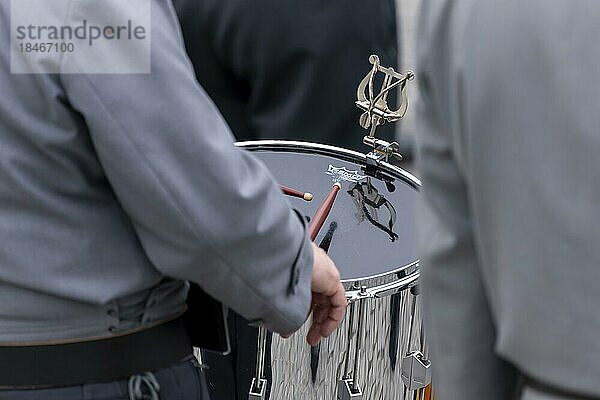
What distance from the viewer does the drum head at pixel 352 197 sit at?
1964 mm

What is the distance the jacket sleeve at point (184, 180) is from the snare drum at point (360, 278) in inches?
16.6

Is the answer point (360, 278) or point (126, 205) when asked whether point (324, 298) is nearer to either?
point (360, 278)

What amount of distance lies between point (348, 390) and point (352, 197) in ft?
1.05

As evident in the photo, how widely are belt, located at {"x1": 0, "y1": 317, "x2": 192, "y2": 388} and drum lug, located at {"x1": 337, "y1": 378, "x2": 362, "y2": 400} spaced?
463mm

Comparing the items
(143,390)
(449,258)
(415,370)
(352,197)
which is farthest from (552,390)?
(352,197)

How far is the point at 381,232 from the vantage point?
2004 mm

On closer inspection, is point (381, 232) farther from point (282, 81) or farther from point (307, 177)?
point (282, 81)

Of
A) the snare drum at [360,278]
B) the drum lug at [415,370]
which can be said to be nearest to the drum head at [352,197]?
the snare drum at [360,278]

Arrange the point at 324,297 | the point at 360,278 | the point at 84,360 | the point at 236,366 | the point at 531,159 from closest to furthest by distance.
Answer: the point at 531,159 < the point at 84,360 < the point at 324,297 < the point at 360,278 < the point at 236,366

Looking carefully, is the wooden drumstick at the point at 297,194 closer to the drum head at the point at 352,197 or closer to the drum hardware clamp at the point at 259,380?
the drum head at the point at 352,197

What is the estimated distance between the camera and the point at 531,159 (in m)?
1.08

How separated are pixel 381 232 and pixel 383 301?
16 cm

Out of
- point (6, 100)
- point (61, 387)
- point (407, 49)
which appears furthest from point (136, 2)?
point (407, 49)

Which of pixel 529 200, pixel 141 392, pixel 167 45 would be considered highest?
pixel 167 45
